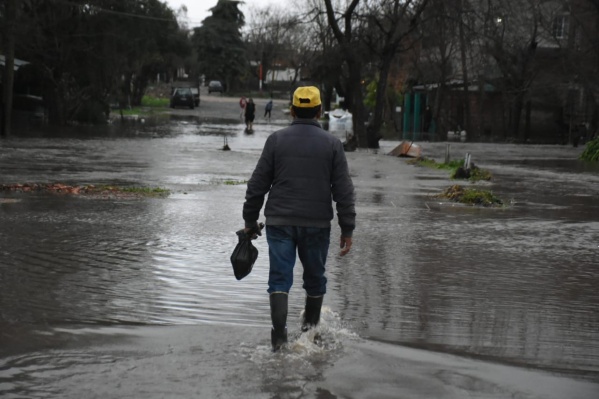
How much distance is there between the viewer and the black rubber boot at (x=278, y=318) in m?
6.14

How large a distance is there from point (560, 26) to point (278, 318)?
51750 mm

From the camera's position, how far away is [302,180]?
6.18m

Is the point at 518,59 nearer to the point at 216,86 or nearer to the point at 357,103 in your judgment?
the point at 357,103

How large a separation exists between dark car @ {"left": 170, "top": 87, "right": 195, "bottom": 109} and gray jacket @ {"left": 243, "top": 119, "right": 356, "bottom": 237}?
74.1 metres

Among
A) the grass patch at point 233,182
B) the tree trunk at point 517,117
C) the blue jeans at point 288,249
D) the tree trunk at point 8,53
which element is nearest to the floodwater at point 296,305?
the blue jeans at point 288,249

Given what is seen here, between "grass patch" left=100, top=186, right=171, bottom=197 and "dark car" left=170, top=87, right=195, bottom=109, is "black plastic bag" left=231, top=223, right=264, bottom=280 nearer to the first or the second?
"grass patch" left=100, top=186, right=171, bottom=197

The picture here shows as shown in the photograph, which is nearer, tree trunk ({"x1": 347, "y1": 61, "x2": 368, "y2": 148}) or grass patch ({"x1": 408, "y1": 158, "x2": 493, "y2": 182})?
grass patch ({"x1": 408, "y1": 158, "x2": 493, "y2": 182})

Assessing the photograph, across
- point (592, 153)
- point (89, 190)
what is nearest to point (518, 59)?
point (592, 153)

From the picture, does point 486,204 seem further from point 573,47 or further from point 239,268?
point 573,47

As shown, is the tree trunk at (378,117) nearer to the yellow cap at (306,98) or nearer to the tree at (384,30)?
the tree at (384,30)

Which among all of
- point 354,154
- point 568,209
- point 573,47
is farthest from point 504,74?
point 568,209

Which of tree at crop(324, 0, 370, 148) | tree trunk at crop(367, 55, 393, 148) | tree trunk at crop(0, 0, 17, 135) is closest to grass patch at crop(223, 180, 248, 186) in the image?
tree trunk at crop(0, 0, 17, 135)

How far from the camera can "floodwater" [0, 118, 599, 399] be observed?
5.67 m

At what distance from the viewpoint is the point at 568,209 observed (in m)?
16.0
